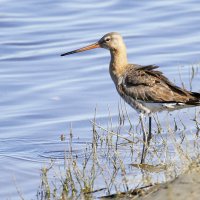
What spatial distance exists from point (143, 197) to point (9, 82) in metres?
6.80

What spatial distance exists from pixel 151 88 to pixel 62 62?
474cm

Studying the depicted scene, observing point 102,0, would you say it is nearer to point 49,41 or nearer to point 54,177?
point 49,41

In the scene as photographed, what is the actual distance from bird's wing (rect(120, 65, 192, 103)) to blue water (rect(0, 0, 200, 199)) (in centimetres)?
99

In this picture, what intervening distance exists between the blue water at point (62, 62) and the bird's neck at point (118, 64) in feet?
2.90

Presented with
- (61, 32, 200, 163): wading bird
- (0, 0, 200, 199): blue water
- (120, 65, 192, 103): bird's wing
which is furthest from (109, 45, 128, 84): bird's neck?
(0, 0, 200, 199): blue water

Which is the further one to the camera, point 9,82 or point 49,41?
point 49,41

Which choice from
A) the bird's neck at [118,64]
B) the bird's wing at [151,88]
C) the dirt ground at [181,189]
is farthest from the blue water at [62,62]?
the dirt ground at [181,189]

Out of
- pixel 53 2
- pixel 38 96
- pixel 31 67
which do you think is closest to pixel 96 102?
pixel 38 96

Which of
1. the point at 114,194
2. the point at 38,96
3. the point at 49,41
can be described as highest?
the point at 49,41

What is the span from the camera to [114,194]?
24.9 feet

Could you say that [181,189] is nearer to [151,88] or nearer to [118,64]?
[151,88]

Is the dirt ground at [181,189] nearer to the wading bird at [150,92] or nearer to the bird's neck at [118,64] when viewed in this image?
the wading bird at [150,92]

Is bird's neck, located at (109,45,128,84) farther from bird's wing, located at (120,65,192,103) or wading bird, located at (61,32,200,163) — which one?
bird's wing, located at (120,65,192,103)

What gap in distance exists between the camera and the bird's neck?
10797 mm
